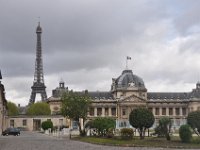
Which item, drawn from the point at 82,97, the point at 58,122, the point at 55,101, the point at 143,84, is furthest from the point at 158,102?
the point at 82,97

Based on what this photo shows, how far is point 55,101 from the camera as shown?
15388cm

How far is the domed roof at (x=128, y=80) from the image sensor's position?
14888 centimetres

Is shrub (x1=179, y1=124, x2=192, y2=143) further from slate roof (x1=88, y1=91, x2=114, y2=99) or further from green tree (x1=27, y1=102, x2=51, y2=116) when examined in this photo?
slate roof (x1=88, y1=91, x2=114, y2=99)

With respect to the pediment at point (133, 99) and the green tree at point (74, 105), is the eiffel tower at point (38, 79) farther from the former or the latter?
the green tree at point (74, 105)

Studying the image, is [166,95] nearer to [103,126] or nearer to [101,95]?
[101,95]

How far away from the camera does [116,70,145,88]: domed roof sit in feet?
488

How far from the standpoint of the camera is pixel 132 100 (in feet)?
Result: 484

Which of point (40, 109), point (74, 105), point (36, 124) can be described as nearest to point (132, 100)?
point (40, 109)

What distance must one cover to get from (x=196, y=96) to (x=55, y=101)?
140ft

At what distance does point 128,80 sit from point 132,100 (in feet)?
20.3

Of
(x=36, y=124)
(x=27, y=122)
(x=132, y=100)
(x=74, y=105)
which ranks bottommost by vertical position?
(x=36, y=124)

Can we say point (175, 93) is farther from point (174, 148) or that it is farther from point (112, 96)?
point (174, 148)

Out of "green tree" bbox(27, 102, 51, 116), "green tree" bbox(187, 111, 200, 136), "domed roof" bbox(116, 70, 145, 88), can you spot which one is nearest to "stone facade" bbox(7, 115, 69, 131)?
"green tree" bbox(27, 102, 51, 116)

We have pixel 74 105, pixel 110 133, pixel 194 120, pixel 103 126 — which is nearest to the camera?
pixel 194 120
